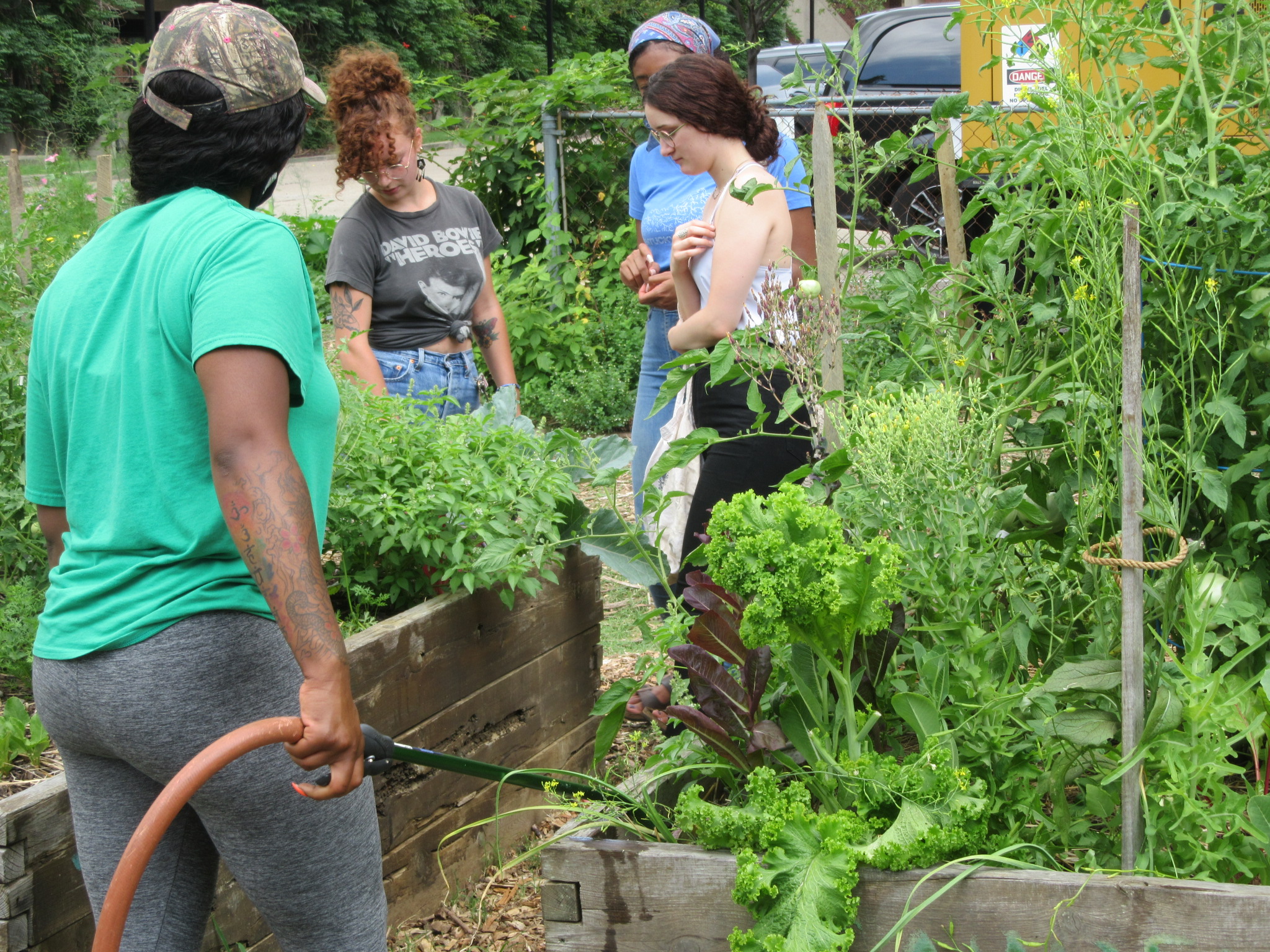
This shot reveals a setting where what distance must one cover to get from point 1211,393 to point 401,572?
180 cm

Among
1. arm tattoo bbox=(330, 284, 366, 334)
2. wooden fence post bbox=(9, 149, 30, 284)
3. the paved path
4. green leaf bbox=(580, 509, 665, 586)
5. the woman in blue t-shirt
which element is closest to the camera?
green leaf bbox=(580, 509, 665, 586)

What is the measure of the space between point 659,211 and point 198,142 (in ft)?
6.86

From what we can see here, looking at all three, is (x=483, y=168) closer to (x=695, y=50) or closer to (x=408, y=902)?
(x=695, y=50)

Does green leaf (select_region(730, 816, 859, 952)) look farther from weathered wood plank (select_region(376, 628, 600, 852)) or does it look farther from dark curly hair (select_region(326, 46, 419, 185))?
dark curly hair (select_region(326, 46, 419, 185))

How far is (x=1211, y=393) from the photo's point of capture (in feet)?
5.76

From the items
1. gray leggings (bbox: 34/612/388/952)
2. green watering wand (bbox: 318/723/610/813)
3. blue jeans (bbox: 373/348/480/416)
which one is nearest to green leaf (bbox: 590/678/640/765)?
green watering wand (bbox: 318/723/610/813)

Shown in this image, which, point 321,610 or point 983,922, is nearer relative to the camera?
point 321,610

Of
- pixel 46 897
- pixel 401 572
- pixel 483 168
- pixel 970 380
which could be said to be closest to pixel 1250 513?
pixel 970 380

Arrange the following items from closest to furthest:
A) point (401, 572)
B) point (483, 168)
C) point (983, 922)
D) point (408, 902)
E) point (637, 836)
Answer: point (983, 922)
point (637, 836)
point (408, 902)
point (401, 572)
point (483, 168)

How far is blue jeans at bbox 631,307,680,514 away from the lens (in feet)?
11.6

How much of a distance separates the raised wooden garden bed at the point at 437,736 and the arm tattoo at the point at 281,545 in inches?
28.9

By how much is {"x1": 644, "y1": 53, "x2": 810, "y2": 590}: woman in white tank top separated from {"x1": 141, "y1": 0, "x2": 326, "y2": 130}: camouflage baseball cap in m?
1.24

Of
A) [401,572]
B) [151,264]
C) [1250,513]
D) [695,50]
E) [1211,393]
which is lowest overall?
[401,572]

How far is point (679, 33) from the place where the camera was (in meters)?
3.74
